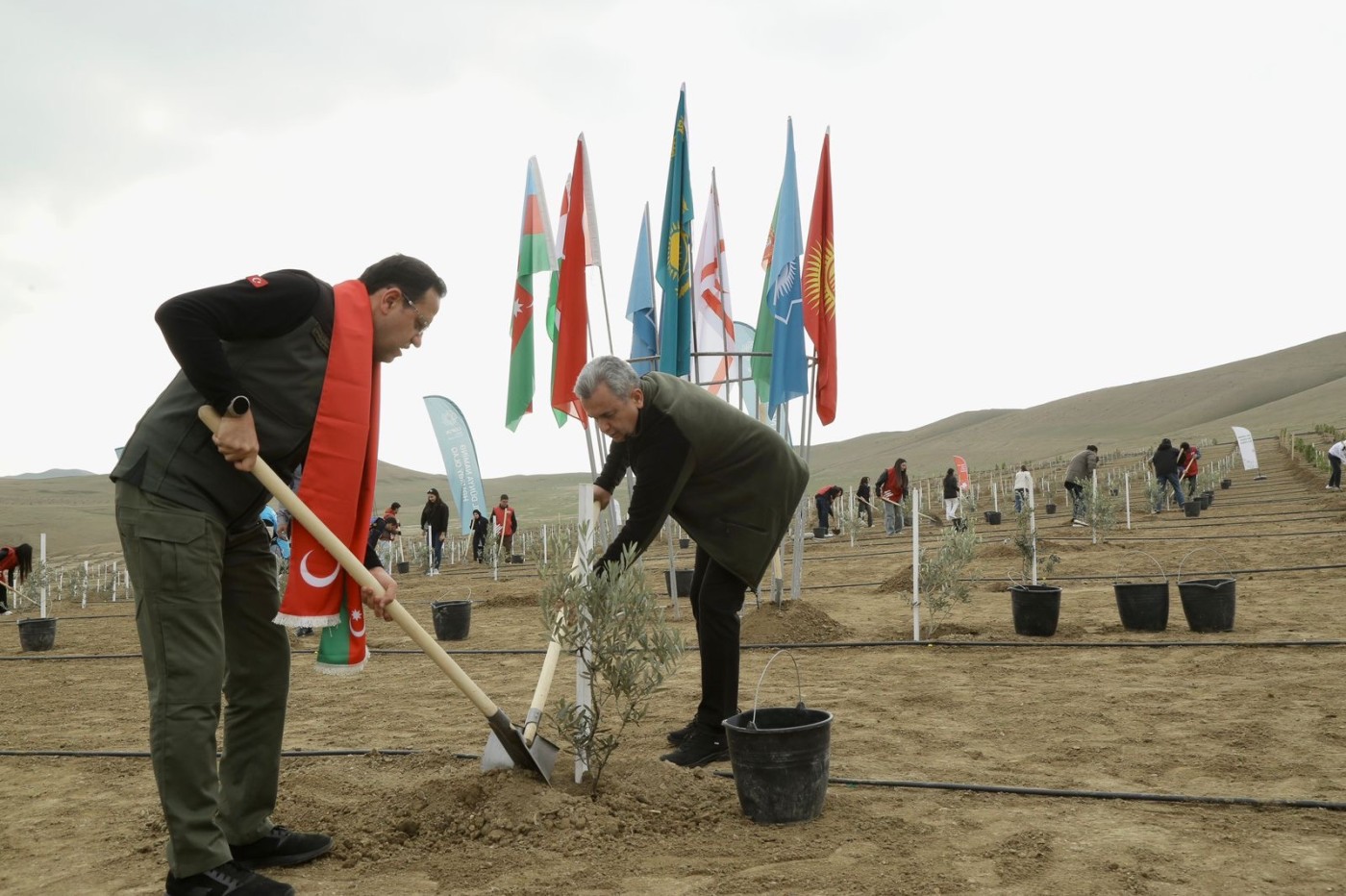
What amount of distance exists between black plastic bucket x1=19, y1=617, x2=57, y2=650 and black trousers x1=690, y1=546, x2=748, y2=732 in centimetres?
830

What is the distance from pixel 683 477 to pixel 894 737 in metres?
1.63

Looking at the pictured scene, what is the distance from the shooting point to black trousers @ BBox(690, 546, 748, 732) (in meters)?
4.04

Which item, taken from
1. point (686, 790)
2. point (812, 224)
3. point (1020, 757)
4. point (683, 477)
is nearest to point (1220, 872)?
point (1020, 757)

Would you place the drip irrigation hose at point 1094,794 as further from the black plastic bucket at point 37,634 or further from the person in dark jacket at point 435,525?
the person in dark jacket at point 435,525

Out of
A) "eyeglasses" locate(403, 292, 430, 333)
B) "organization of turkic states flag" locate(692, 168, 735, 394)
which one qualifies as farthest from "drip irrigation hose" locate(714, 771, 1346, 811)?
"organization of turkic states flag" locate(692, 168, 735, 394)

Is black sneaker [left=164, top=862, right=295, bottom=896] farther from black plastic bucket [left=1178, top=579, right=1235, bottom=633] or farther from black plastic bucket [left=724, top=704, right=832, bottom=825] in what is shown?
black plastic bucket [left=1178, top=579, right=1235, bottom=633]

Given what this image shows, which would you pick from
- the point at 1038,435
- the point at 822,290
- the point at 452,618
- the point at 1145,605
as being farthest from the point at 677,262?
the point at 1038,435

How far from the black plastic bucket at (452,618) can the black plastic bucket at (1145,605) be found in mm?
5481

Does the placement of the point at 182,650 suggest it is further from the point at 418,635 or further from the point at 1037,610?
the point at 1037,610

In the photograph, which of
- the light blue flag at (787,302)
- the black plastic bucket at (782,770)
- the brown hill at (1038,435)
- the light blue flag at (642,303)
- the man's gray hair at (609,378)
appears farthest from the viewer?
the brown hill at (1038,435)

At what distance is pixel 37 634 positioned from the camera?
9.60 metres

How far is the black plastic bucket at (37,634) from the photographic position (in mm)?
9562

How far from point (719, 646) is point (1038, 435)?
317 ft

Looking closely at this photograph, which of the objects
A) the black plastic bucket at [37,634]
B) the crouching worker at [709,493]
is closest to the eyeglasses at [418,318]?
the crouching worker at [709,493]
